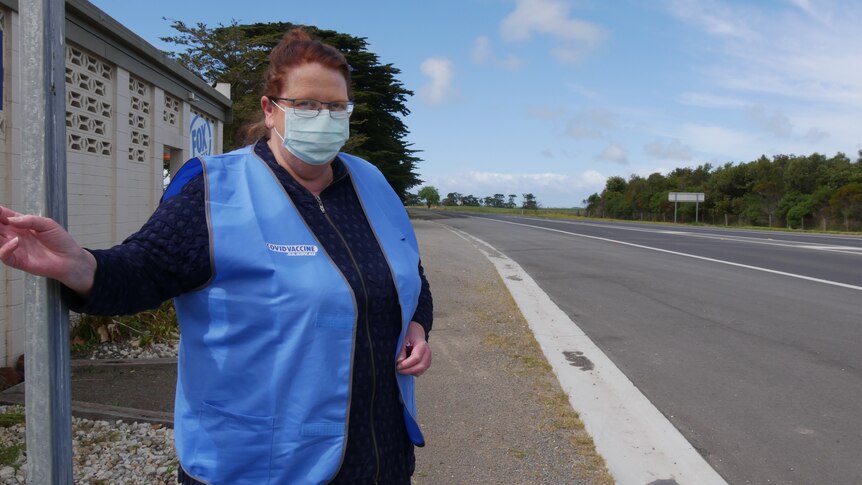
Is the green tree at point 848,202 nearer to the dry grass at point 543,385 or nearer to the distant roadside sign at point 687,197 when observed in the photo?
the distant roadside sign at point 687,197

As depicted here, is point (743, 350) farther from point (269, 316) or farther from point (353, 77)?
point (353, 77)

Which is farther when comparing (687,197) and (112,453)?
(687,197)

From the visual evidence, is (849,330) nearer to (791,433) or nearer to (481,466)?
(791,433)

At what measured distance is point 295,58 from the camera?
2070 millimetres

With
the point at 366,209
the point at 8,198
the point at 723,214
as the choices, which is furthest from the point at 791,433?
the point at 723,214

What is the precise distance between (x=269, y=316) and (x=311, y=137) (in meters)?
0.64

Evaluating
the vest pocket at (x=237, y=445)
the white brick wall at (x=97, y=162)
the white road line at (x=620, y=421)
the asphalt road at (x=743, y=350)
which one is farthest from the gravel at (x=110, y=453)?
the asphalt road at (x=743, y=350)

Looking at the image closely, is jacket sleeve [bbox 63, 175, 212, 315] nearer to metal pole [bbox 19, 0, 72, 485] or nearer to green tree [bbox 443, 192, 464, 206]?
metal pole [bbox 19, 0, 72, 485]

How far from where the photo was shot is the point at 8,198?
4973 mm

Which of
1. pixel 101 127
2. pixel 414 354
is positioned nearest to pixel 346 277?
pixel 414 354

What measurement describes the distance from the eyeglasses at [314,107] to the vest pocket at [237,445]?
0.95 m

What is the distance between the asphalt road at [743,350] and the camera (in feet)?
13.7

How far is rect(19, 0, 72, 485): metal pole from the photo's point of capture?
4.34ft

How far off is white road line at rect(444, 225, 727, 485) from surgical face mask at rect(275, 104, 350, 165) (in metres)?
2.53
